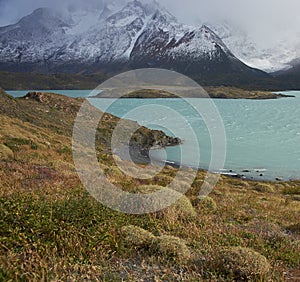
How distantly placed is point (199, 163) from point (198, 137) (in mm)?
25919

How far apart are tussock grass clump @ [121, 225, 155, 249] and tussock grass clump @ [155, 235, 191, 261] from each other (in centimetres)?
33

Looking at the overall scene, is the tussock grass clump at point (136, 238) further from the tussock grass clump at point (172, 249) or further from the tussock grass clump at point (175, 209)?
the tussock grass clump at point (175, 209)

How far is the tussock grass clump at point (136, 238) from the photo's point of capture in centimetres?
807

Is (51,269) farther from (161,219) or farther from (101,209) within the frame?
(161,219)

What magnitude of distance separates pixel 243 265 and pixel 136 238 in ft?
8.58

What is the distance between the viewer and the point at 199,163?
5678 centimetres

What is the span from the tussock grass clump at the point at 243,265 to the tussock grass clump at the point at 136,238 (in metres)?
1.83

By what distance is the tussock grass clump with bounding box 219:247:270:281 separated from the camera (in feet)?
22.9

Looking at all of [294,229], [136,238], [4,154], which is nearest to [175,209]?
[136,238]

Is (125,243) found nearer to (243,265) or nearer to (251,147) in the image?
(243,265)

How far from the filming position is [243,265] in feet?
23.5

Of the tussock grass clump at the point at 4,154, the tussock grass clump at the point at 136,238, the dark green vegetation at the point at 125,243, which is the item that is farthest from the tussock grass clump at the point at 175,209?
the tussock grass clump at the point at 4,154

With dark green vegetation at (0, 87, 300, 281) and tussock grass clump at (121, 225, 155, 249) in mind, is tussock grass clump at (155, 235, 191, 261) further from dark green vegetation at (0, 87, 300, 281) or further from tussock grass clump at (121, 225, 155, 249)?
tussock grass clump at (121, 225, 155, 249)

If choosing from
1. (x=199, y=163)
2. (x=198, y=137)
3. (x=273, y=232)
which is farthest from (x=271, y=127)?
(x=273, y=232)
